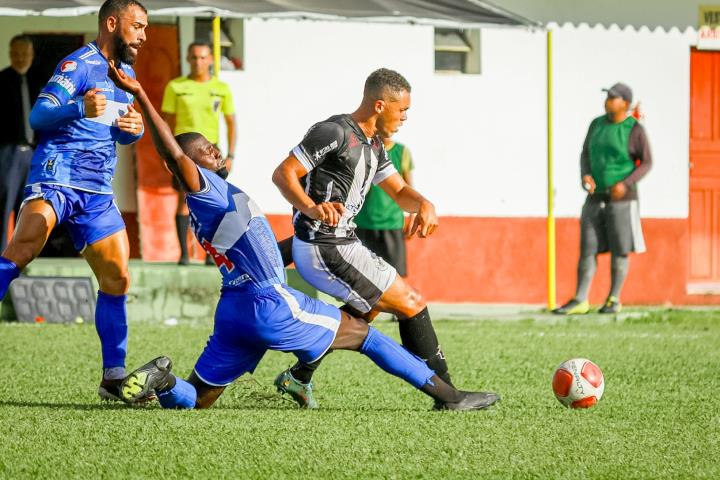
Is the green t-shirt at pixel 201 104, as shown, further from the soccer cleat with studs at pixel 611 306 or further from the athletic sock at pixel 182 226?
the soccer cleat with studs at pixel 611 306

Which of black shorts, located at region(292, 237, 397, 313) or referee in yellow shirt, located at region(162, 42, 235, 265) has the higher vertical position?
referee in yellow shirt, located at region(162, 42, 235, 265)

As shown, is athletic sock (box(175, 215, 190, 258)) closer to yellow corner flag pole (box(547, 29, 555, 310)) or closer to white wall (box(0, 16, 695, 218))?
white wall (box(0, 16, 695, 218))

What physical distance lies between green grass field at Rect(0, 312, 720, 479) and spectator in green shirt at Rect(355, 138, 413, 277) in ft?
10.3

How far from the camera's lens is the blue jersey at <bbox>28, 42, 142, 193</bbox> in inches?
302

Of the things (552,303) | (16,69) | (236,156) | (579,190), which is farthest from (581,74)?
(16,69)

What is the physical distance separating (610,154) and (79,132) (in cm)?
743

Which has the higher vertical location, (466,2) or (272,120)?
(466,2)

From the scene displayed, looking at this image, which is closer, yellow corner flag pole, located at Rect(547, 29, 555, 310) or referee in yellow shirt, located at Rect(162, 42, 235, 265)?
referee in yellow shirt, located at Rect(162, 42, 235, 265)

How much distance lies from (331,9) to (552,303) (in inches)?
150

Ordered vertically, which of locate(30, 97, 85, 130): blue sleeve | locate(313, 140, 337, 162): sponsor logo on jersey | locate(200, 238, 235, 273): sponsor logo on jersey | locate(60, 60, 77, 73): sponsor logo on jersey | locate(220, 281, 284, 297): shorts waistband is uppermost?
locate(60, 60, 77, 73): sponsor logo on jersey

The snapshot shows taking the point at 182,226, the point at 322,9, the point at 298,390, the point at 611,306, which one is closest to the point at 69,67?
the point at 298,390

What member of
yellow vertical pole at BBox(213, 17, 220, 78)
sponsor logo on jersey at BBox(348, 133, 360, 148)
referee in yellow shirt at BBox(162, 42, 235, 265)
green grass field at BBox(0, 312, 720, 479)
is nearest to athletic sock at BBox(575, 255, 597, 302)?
green grass field at BBox(0, 312, 720, 479)

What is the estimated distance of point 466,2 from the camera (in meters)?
13.1

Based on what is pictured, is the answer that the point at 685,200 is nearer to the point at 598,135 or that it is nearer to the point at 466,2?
the point at 598,135
